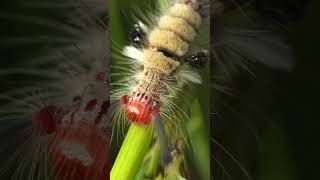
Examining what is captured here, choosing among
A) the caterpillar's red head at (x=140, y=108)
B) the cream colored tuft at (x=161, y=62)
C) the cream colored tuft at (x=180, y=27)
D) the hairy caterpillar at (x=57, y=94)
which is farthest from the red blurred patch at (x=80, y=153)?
the cream colored tuft at (x=180, y=27)

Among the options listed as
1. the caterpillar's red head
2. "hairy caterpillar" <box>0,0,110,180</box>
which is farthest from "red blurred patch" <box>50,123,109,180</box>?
the caterpillar's red head

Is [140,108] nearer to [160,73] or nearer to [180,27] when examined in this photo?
[160,73]

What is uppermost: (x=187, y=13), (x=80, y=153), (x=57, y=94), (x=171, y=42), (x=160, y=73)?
(x=187, y=13)

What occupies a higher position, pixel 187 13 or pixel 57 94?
pixel 187 13

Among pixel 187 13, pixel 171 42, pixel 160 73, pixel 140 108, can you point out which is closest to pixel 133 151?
pixel 140 108

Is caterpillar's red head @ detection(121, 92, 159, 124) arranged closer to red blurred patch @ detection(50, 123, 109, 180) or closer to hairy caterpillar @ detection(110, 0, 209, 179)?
hairy caterpillar @ detection(110, 0, 209, 179)

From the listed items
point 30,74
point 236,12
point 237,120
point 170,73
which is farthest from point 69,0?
point 237,120

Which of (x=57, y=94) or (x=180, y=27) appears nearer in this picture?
(x=180, y=27)
